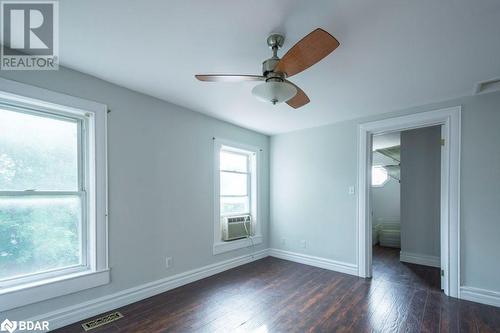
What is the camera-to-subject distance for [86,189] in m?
2.37

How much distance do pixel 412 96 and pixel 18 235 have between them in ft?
13.6

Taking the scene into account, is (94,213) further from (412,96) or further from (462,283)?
(462,283)

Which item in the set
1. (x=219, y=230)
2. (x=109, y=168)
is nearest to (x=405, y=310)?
(x=219, y=230)

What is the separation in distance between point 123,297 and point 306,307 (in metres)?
1.92

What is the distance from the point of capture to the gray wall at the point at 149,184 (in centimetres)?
236

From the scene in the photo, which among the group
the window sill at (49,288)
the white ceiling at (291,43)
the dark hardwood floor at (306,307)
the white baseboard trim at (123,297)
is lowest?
the dark hardwood floor at (306,307)

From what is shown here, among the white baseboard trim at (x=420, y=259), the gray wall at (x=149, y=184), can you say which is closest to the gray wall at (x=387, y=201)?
the white baseboard trim at (x=420, y=259)

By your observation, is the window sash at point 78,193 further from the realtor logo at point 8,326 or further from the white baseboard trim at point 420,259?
the white baseboard trim at point 420,259

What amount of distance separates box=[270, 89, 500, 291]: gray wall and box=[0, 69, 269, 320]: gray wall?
4.87ft

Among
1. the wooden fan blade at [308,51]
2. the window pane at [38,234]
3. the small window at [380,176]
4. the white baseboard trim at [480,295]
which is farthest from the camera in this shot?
the small window at [380,176]

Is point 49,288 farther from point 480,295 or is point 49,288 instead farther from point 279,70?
point 480,295

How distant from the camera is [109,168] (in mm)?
2482

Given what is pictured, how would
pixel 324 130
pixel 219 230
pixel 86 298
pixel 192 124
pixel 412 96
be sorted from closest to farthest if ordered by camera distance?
pixel 86 298 < pixel 412 96 < pixel 192 124 < pixel 219 230 < pixel 324 130

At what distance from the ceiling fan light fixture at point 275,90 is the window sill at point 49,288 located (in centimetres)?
226
